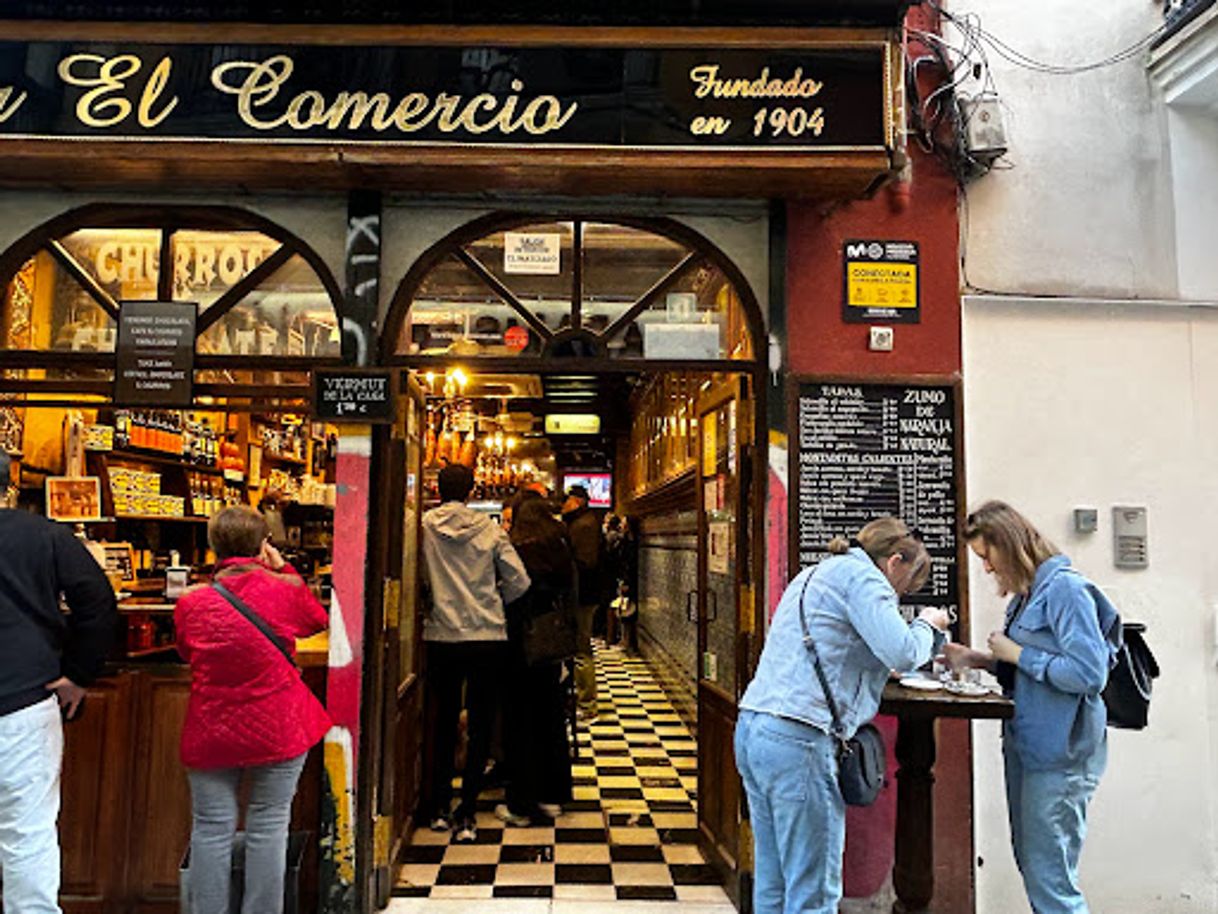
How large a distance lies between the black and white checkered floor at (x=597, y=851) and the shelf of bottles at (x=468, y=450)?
1.94 metres

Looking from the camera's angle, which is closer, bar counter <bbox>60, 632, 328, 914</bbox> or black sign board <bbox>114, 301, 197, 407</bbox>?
bar counter <bbox>60, 632, 328, 914</bbox>

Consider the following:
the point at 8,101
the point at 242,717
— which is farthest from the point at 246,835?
the point at 8,101

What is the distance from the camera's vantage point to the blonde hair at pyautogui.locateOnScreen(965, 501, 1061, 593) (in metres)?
3.12

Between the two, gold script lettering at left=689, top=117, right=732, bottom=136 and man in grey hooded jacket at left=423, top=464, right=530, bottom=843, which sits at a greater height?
gold script lettering at left=689, top=117, right=732, bottom=136

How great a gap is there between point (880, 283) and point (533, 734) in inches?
116

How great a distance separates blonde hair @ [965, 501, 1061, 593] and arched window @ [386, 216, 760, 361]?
1.42 metres

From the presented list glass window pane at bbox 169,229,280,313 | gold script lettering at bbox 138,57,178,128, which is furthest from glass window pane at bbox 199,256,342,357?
gold script lettering at bbox 138,57,178,128

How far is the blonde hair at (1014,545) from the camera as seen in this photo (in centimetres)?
312

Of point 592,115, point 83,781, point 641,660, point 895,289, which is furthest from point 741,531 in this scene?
point 641,660

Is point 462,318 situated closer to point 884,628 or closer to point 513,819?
point 884,628

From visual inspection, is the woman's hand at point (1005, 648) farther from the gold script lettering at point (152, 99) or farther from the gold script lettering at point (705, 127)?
the gold script lettering at point (152, 99)

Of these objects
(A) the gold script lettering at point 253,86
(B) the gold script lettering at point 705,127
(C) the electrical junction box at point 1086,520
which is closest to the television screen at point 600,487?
(C) the electrical junction box at point 1086,520

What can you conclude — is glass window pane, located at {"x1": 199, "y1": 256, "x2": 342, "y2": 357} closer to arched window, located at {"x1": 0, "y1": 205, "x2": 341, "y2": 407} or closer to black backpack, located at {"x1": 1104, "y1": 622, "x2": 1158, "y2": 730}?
arched window, located at {"x1": 0, "y1": 205, "x2": 341, "y2": 407}

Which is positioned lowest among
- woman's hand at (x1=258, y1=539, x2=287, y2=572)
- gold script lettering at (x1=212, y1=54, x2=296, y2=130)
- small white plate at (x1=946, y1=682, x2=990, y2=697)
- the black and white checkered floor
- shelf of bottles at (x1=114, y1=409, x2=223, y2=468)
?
the black and white checkered floor
